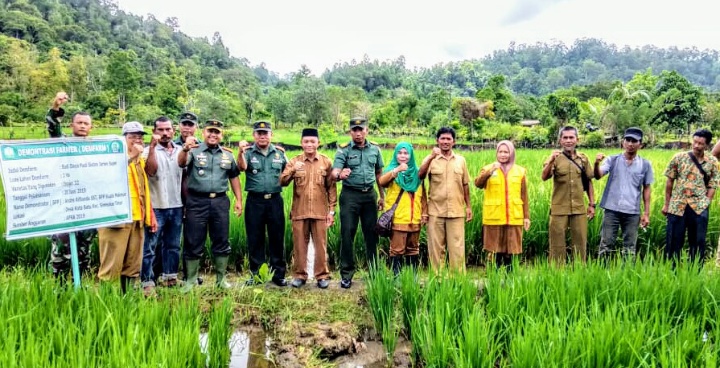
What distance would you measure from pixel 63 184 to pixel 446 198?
311 cm

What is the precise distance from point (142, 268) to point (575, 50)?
505 feet

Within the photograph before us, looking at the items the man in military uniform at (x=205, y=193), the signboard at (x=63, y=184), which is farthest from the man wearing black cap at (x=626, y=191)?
the signboard at (x=63, y=184)

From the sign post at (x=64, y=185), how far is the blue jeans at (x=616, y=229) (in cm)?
453

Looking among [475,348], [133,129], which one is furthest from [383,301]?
[133,129]

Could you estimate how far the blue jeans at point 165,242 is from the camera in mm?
4203

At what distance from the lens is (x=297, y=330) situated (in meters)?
3.52

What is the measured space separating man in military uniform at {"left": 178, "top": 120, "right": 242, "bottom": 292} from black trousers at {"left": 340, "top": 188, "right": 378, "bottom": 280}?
3.62 ft

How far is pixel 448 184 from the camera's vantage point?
14.2 ft

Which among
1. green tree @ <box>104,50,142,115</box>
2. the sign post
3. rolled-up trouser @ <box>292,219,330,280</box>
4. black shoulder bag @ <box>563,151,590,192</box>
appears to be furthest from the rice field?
green tree @ <box>104,50,142,115</box>

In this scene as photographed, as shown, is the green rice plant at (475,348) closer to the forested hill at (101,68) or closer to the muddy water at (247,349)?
the muddy water at (247,349)

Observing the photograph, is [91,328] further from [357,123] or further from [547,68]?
[547,68]

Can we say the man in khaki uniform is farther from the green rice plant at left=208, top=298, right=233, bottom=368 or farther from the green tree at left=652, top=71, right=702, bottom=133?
the green tree at left=652, top=71, right=702, bottom=133

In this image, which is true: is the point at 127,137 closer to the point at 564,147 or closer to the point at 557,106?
the point at 564,147

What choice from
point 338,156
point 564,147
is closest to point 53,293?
point 338,156
